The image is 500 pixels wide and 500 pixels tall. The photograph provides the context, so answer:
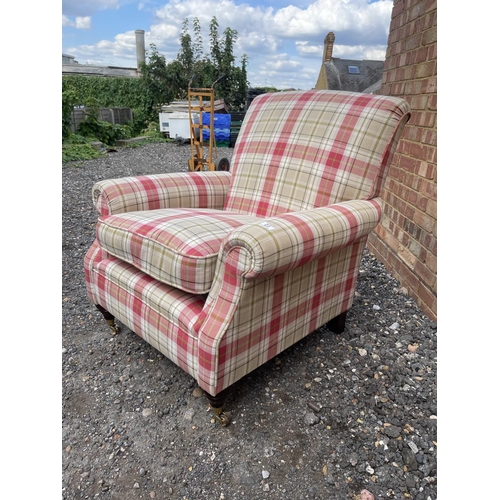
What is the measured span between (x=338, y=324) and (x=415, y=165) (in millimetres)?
1015

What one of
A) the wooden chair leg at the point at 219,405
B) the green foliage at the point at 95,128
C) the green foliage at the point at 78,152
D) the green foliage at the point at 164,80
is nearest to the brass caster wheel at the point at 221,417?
the wooden chair leg at the point at 219,405

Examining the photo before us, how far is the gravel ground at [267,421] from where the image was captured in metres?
1.10

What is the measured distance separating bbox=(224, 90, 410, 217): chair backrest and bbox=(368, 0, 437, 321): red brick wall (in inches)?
20.6

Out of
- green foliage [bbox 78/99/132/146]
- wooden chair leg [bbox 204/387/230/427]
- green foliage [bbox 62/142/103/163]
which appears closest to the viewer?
wooden chair leg [bbox 204/387/230/427]

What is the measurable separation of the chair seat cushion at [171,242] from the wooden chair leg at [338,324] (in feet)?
2.14

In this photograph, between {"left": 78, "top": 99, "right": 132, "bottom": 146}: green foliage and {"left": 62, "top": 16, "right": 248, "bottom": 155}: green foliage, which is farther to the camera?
{"left": 62, "top": 16, "right": 248, "bottom": 155}: green foliage

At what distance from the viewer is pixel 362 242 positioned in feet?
5.16

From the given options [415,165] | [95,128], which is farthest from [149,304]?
[95,128]

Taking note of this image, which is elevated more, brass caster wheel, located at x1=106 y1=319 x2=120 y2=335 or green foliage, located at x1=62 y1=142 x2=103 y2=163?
green foliage, located at x1=62 y1=142 x2=103 y2=163

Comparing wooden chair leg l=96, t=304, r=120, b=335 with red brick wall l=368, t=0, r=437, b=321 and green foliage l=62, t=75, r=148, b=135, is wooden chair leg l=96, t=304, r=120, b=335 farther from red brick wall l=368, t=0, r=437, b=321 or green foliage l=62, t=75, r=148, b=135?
green foliage l=62, t=75, r=148, b=135

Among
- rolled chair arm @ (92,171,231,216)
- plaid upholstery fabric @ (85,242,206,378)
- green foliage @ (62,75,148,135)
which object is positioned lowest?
plaid upholstery fabric @ (85,242,206,378)

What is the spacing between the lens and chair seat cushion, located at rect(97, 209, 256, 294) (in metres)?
1.20

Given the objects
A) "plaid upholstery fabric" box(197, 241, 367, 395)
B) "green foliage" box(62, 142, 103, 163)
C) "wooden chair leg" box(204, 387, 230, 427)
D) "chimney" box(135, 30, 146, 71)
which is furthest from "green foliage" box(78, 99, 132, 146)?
"wooden chair leg" box(204, 387, 230, 427)
